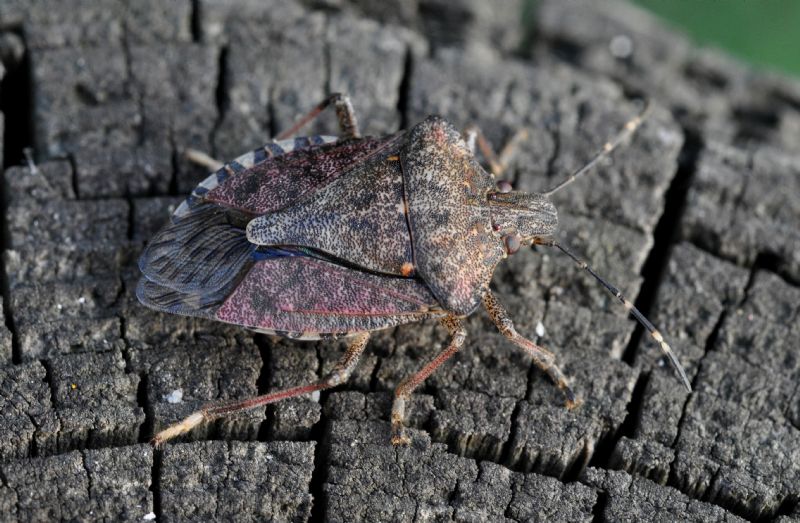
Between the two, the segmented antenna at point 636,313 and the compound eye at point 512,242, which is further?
the compound eye at point 512,242

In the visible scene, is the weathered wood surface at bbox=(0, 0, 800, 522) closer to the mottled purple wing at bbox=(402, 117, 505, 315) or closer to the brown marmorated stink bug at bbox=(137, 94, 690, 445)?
the brown marmorated stink bug at bbox=(137, 94, 690, 445)

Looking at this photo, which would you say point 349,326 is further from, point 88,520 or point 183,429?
point 88,520

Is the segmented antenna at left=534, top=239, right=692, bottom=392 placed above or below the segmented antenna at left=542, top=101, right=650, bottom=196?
below

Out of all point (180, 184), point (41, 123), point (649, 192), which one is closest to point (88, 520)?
point (180, 184)

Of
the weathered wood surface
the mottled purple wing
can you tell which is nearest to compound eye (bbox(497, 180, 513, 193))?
the mottled purple wing

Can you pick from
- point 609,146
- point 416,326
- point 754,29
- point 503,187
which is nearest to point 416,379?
point 416,326

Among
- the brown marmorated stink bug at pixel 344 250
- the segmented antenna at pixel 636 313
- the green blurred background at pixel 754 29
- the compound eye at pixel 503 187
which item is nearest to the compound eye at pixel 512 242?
the brown marmorated stink bug at pixel 344 250

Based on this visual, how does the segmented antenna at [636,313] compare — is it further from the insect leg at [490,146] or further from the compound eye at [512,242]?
the insect leg at [490,146]
